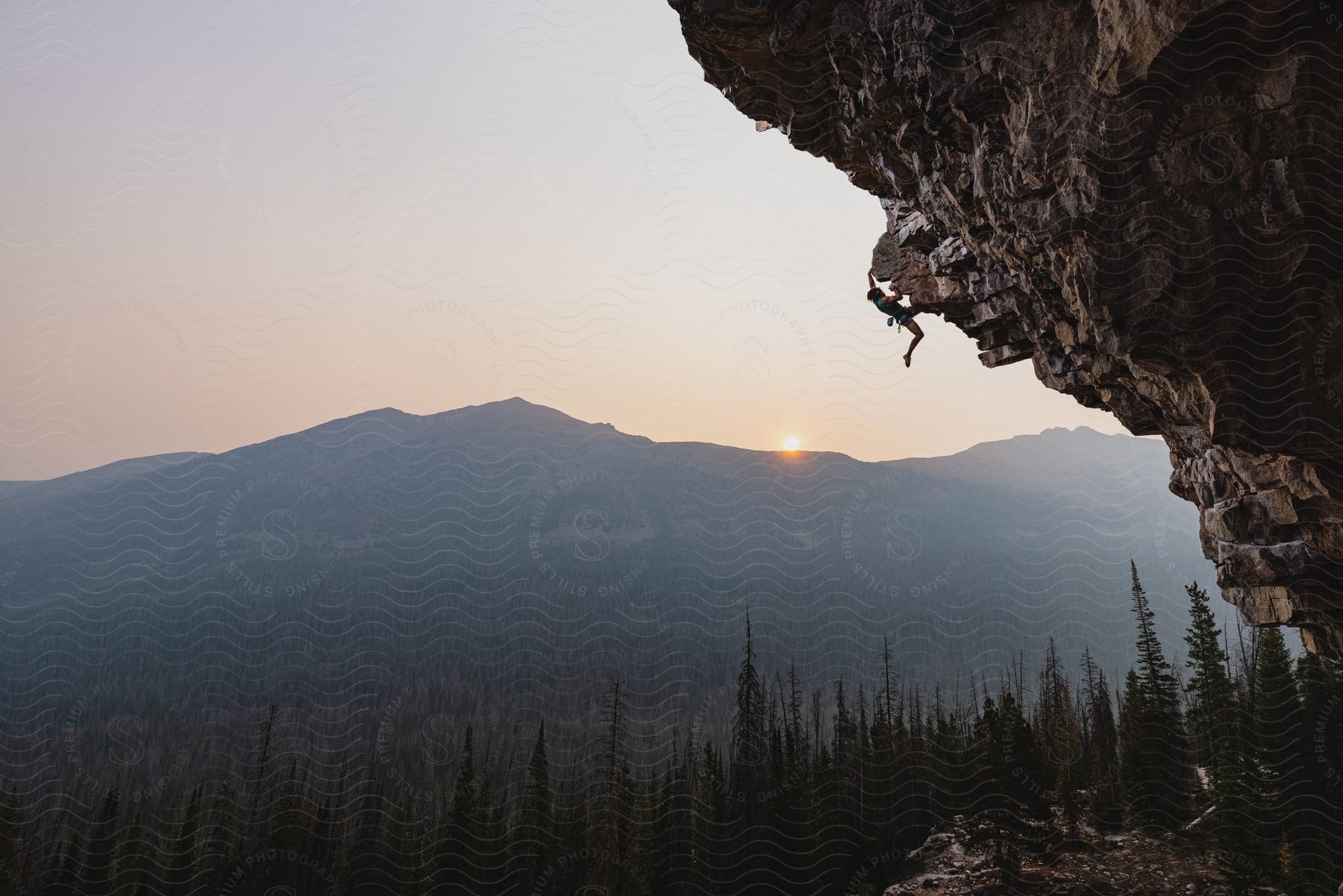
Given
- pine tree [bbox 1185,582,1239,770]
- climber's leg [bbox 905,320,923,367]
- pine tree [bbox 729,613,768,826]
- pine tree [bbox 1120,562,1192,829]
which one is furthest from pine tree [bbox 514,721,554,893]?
pine tree [bbox 1185,582,1239,770]

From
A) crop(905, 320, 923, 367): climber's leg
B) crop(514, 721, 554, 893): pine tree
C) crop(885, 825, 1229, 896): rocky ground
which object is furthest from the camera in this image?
crop(514, 721, 554, 893): pine tree

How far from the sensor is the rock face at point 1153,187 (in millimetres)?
11906

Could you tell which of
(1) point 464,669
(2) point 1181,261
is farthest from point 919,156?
(1) point 464,669

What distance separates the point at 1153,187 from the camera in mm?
13102

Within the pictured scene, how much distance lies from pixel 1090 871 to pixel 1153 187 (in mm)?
41447

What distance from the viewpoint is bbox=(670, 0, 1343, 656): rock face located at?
1191 centimetres

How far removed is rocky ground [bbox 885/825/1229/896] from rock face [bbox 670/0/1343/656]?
24.9 metres

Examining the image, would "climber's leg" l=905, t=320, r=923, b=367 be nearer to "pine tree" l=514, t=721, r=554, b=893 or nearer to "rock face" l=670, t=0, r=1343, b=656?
"rock face" l=670, t=0, r=1343, b=656

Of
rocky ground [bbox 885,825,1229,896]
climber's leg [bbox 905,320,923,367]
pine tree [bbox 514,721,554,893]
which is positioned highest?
climber's leg [bbox 905,320,923,367]

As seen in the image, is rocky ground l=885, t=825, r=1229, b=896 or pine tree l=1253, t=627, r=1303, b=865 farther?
pine tree l=1253, t=627, r=1303, b=865

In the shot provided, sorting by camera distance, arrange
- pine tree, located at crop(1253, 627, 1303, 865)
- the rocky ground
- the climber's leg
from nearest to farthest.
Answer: the climber's leg, the rocky ground, pine tree, located at crop(1253, 627, 1303, 865)

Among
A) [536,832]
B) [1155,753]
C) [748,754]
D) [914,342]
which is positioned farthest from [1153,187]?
Result: [536,832]

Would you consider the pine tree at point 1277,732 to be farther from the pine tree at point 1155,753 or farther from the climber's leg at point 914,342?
the climber's leg at point 914,342

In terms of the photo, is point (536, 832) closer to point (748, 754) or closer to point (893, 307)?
point (748, 754)
